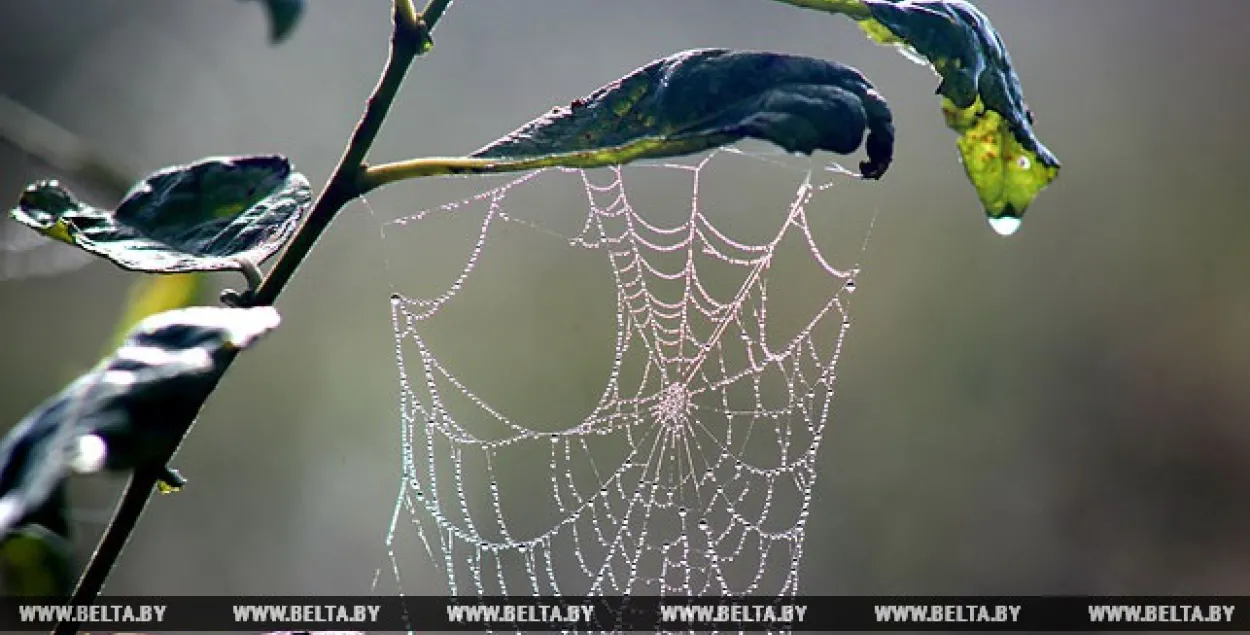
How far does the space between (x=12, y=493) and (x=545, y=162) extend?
179 millimetres

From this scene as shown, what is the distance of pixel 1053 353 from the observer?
5.88 ft

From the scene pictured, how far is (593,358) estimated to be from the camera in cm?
168

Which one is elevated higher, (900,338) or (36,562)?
(36,562)

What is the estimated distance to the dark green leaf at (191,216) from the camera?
343 millimetres

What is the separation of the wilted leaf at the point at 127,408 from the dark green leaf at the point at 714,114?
0.12 metres

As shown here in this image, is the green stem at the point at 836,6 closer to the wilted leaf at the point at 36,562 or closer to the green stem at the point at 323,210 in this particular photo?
the green stem at the point at 323,210

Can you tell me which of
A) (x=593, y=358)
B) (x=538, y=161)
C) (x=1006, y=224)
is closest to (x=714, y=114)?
(x=538, y=161)

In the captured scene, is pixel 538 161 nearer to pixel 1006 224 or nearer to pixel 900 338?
pixel 1006 224

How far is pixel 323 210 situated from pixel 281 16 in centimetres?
7

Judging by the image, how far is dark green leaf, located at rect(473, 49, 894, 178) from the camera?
309mm

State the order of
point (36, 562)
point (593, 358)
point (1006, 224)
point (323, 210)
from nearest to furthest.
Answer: point (36, 562)
point (323, 210)
point (1006, 224)
point (593, 358)

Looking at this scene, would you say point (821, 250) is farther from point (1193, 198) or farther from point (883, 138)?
point (883, 138)

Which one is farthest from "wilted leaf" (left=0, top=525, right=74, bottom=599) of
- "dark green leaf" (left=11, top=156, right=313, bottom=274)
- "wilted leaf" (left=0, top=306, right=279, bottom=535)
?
"dark green leaf" (left=11, top=156, right=313, bottom=274)

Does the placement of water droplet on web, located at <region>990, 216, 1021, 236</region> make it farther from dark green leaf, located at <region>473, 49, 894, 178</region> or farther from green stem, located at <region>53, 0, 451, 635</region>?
green stem, located at <region>53, 0, 451, 635</region>
